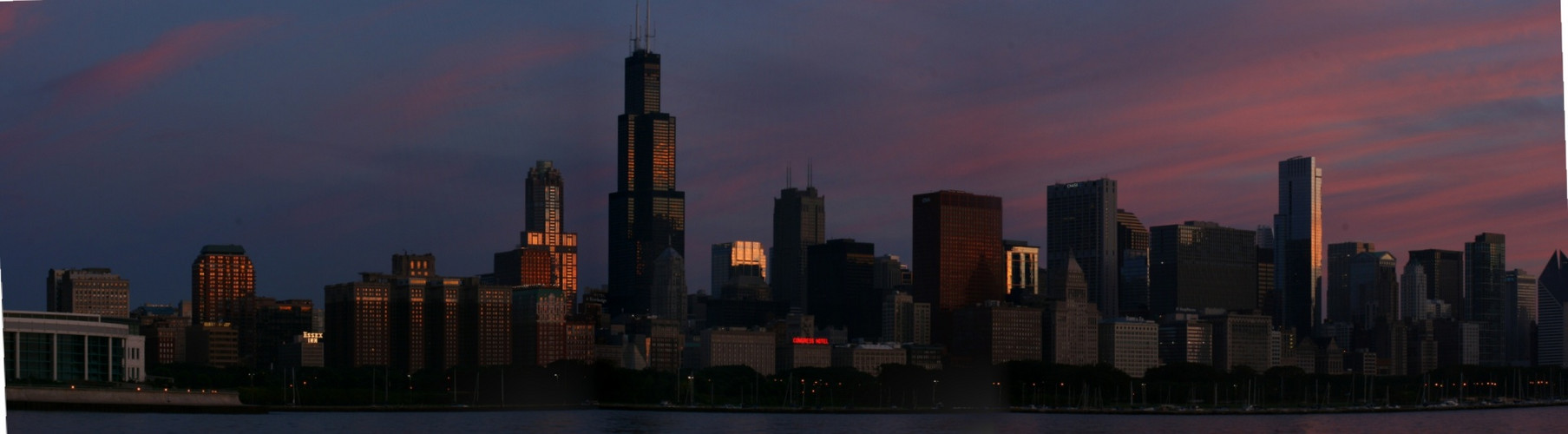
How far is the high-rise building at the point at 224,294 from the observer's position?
13638cm

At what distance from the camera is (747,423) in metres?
68.8

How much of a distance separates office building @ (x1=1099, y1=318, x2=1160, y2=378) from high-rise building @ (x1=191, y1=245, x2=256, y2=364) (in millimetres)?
68752

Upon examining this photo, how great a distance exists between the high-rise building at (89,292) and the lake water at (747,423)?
4095 centimetres

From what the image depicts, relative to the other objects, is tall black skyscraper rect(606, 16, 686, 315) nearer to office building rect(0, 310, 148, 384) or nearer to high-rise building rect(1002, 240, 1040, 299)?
high-rise building rect(1002, 240, 1040, 299)

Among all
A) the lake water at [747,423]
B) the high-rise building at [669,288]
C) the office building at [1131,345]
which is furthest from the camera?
the high-rise building at [669,288]

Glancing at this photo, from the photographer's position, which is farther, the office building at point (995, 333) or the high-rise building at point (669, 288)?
the high-rise building at point (669, 288)

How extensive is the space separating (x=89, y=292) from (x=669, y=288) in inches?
2565

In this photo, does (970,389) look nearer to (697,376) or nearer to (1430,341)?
Result: (697,376)

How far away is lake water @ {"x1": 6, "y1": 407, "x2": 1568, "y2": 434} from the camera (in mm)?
52375

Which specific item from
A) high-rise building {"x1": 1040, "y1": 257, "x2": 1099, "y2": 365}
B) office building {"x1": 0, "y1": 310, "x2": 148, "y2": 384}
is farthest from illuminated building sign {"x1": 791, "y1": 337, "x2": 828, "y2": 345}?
office building {"x1": 0, "y1": 310, "x2": 148, "y2": 384}

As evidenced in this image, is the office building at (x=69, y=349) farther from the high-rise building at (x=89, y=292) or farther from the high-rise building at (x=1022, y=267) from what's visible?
the high-rise building at (x=1022, y=267)

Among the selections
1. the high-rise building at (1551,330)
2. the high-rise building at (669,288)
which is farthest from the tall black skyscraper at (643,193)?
the high-rise building at (1551,330)

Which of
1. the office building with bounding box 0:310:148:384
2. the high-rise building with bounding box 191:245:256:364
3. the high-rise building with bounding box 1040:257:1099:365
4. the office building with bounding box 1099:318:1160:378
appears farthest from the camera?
the office building with bounding box 1099:318:1160:378

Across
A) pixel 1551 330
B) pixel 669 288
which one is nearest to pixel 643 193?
pixel 669 288
